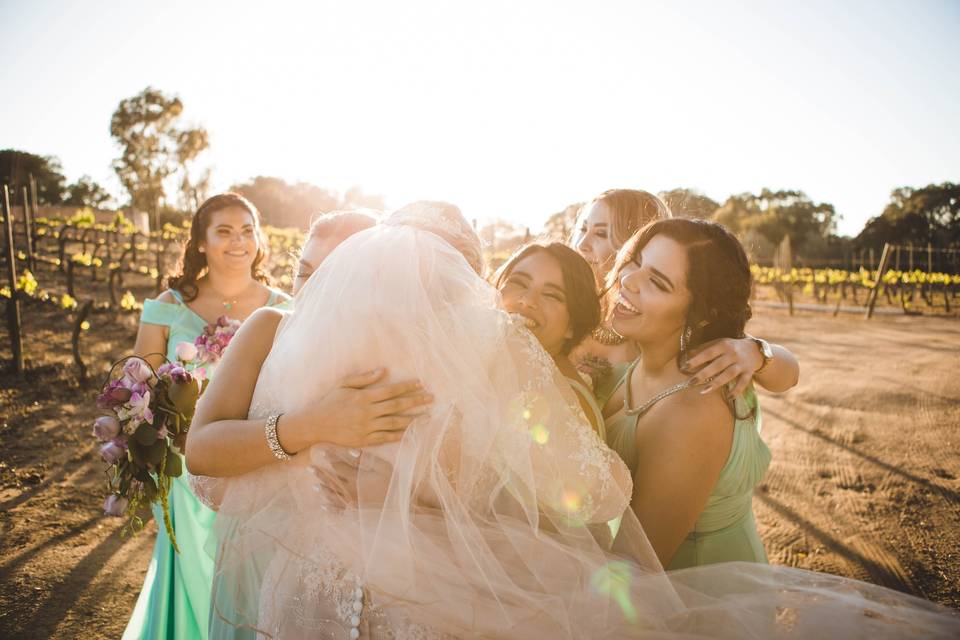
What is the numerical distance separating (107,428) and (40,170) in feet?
250

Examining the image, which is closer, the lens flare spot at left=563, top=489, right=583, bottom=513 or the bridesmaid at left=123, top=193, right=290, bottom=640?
the lens flare spot at left=563, top=489, right=583, bottom=513

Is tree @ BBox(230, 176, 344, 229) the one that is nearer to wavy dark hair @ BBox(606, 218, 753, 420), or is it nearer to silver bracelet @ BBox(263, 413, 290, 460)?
wavy dark hair @ BBox(606, 218, 753, 420)

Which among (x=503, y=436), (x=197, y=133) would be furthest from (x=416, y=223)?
(x=197, y=133)

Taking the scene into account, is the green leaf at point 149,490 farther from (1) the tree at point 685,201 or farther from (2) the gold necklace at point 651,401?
(1) the tree at point 685,201

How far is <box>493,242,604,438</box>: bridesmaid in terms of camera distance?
247 centimetres

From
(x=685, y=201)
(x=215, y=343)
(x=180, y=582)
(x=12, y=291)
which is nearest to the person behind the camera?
(x=180, y=582)

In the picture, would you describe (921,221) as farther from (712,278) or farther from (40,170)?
(40,170)

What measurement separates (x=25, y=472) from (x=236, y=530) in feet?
20.7

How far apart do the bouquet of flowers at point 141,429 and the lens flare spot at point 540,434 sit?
70.1 inches

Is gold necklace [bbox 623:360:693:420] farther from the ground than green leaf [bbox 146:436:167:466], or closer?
farther from the ground

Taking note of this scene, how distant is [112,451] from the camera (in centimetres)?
242

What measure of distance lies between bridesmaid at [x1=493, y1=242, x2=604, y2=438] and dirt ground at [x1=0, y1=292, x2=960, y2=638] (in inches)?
140

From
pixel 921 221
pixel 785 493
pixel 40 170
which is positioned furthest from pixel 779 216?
pixel 40 170

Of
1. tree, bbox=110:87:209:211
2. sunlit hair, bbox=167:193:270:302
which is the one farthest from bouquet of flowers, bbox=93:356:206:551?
tree, bbox=110:87:209:211
